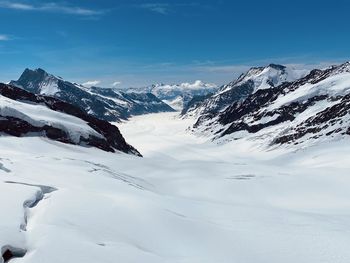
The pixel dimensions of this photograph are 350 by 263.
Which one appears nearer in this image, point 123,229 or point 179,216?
point 123,229

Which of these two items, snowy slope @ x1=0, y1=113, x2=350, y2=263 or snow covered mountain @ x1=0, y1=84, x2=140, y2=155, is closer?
snowy slope @ x1=0, y1=113, x2=350, y2=263

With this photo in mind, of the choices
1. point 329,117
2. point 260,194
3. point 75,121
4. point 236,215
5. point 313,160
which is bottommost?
point 236,215

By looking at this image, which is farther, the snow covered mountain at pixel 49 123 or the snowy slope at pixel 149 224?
the snow covered mountain at pixel 49 123

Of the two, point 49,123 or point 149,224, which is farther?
point 49,123

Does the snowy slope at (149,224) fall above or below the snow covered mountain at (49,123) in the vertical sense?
below

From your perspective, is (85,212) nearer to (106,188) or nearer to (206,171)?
(106,188)

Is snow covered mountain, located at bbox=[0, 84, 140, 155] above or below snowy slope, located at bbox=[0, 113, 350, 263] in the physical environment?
above

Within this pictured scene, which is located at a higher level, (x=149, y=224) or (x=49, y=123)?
(x=49, y=123)

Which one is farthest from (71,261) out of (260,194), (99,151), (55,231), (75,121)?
(75,121)
